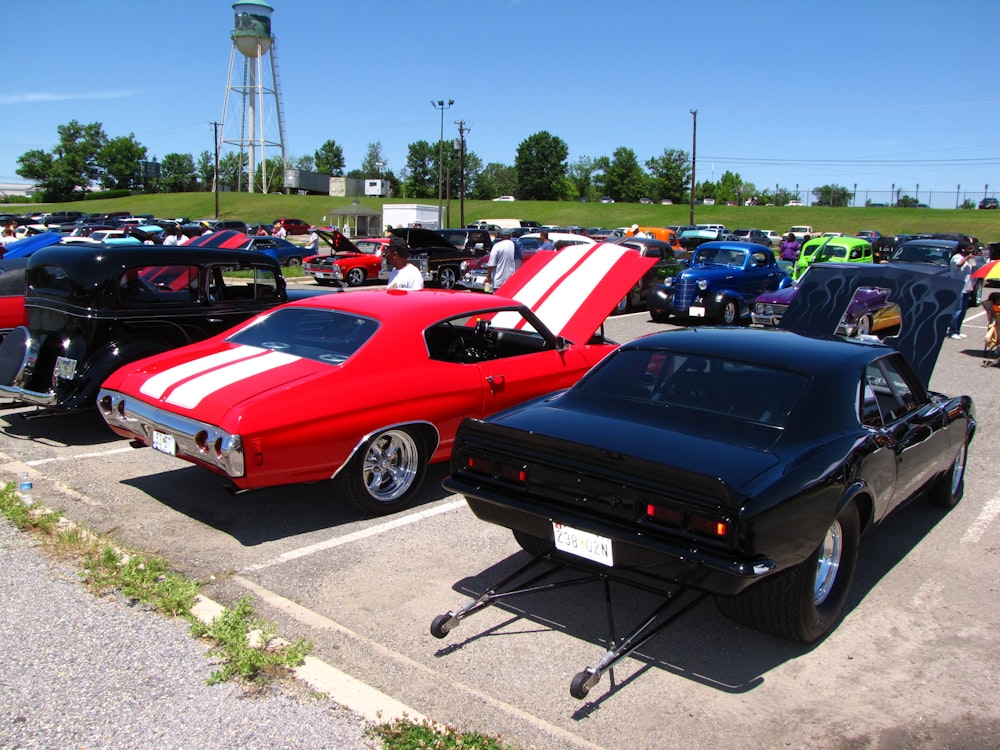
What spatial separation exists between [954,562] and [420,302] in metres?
3.92

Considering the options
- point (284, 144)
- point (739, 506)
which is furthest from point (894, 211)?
point (739, 506)

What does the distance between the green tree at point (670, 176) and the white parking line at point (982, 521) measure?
119647 mm

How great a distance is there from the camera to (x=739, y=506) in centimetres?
317

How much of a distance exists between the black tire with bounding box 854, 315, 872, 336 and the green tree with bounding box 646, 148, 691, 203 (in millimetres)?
114350

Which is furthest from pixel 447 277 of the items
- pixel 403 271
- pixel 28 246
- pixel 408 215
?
pixel 408 215

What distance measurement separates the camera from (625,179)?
12412cm

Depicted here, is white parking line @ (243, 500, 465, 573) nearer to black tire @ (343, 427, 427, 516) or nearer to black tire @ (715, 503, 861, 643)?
black tire @ (343, 427, 427, 516)

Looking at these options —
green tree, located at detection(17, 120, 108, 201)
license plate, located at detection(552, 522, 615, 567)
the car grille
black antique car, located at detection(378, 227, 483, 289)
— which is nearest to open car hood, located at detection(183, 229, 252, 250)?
black antique car, located at detection(378, 227, 483, 289)

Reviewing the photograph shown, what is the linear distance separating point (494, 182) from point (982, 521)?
147998mm

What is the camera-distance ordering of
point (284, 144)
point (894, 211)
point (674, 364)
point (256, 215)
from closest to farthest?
point (674, 364), point (894, 211), point (256, 215), point (284, 144)

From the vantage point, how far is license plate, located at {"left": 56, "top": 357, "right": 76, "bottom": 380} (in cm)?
666

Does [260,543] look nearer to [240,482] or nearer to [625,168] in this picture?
[240,482]

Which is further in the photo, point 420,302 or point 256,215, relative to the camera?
point 256,215

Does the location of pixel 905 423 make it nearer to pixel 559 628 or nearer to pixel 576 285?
pixel 559 628
